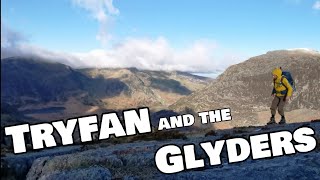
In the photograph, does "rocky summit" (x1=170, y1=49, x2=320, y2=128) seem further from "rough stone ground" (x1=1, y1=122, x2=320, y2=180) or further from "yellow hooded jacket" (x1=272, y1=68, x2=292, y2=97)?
"rough stone ground" (x1=1, y1=122, x2=320, y2=180)

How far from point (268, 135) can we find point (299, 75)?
152m

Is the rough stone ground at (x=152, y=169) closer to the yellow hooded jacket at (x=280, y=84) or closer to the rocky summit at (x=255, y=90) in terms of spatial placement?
the yellow hooded jacket at (x=280, y=84)

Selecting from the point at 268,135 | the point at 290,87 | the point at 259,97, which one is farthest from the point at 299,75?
the point at 268,135

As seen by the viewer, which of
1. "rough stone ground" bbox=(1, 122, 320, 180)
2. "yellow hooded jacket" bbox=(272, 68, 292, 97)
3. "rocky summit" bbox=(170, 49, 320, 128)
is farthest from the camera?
"rocky summit" bbox=(170, 49, 320, 128)

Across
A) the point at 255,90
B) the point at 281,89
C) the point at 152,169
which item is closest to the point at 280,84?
the point at 281,89

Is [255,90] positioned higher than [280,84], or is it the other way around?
[255,90]

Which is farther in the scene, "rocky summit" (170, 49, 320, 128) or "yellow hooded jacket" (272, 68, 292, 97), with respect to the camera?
"rocky summit" (170, 49, 320, 128)

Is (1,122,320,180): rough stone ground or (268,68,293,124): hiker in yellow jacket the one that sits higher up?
(268,68,293,124): hiker in yellow jacket

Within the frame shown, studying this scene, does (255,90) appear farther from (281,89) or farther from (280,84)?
(280,84)

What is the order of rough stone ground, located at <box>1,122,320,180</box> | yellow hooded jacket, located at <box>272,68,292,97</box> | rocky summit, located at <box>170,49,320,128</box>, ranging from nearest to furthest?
rough stone ground, located at <box>1,122,320,180</box>
yellow hooded jacket, located at <box>272,68,292,97</box>
rocky summit, located at <box>170,49,320,128</box>

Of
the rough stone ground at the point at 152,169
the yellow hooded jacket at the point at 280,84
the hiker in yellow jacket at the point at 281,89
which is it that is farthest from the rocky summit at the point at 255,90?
the rough stone ground at the point at 152,169

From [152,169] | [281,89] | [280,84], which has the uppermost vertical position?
[280,84]

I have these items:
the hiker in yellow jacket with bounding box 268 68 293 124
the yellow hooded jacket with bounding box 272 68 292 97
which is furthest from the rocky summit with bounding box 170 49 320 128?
the yellow hooded jacket with bounding box 272 68 292 97

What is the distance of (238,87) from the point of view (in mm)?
161250
